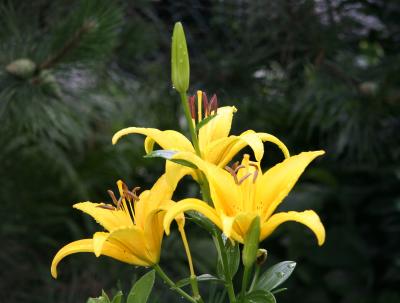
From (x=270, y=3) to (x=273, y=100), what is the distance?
182 millimetres

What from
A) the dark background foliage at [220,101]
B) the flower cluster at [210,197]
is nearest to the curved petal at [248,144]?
the flower cluster at [210,197]

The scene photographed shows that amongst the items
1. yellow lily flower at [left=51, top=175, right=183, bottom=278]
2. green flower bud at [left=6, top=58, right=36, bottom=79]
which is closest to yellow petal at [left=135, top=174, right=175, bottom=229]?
yellow lily flower at [left=51, top=175, right=183, bottom=278]

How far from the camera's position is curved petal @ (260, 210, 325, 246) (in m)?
0.45

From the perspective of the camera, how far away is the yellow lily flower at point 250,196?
458mm

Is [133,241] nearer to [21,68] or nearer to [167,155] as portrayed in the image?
[167,155]

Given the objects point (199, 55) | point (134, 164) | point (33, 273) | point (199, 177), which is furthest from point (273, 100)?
point (199, 177)

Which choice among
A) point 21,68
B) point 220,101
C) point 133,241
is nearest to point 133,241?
point 133,241

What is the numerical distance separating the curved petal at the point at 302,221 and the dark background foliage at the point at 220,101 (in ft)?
1.79

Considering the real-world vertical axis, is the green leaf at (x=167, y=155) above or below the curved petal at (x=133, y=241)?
above

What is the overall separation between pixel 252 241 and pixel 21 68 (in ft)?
1.81

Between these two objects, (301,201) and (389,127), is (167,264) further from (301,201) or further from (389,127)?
(389,127)

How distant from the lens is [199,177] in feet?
1.64

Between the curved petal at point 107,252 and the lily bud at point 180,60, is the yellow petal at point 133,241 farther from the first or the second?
the lily bud at point 180,60

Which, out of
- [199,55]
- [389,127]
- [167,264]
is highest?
[199,55]
